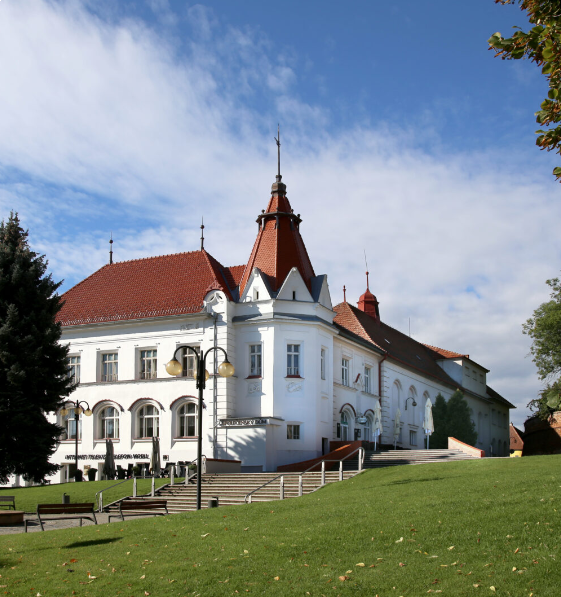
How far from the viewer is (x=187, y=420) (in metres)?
36.2

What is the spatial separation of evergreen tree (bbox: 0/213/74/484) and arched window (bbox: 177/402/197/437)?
27.0ft

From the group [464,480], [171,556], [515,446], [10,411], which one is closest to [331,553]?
[171,556]

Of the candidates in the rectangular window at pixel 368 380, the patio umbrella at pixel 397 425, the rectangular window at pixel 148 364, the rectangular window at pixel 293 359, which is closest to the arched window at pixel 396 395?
the patio umbrella at pixel 397 425

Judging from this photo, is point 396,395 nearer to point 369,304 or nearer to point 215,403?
point 369,304

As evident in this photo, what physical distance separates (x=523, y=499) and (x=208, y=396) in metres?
22.8

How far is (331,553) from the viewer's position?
36.8 feet

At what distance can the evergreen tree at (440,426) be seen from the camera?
5100 cm

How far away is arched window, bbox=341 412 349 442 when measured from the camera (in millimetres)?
A: 40469

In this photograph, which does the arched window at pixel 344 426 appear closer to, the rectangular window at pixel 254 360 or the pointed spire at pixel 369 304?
the rectangular window at pixel 254 360

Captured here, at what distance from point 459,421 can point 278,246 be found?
2202cm

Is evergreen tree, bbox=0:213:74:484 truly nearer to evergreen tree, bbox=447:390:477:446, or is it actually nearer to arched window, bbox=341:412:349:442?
arched window, bbox=341:412:349:442

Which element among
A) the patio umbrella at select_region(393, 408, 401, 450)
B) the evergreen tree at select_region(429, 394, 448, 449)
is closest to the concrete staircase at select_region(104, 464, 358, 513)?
the patio umbrella at select_region(393, 408, 401, 450)

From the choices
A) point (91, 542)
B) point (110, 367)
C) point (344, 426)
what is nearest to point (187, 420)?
point (110, 367)

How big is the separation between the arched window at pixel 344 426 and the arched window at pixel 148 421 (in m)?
10.8
